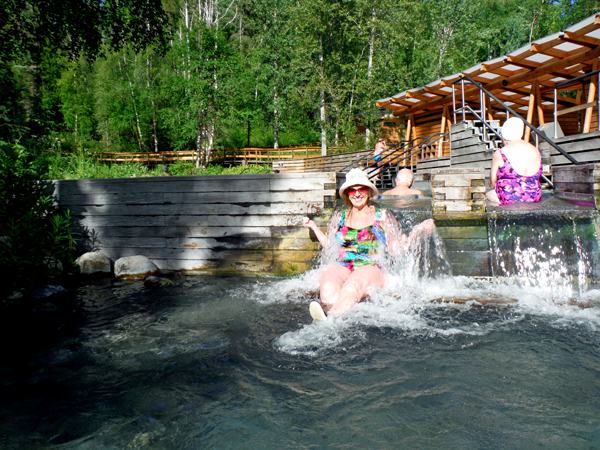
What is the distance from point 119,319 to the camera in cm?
465

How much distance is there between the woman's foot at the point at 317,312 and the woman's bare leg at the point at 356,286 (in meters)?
0.18

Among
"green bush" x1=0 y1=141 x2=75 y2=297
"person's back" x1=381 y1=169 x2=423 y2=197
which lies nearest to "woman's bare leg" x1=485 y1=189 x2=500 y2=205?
"person's back" x1=381 y1=169 x2=423 y2=197

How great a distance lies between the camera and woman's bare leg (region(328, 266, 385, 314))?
4109 millimetres

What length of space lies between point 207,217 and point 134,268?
1517mm

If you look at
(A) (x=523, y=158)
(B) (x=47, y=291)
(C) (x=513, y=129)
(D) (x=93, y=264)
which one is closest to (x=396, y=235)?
(A) (x=523, y=158)

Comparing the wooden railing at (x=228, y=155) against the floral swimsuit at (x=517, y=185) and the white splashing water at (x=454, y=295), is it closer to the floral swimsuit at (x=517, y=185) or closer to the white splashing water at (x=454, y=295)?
the floral swimsuit at (x=517, y=185)

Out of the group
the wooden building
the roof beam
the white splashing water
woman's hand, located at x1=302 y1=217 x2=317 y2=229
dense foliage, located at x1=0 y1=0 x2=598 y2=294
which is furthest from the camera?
dense foliage, located at x1=0 y1=0 x2=598 y2=294

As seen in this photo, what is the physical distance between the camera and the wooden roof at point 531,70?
31.3 feet

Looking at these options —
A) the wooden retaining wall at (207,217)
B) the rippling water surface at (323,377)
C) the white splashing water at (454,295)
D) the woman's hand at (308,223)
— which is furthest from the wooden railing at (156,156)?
the rippling water surface at (323,377)

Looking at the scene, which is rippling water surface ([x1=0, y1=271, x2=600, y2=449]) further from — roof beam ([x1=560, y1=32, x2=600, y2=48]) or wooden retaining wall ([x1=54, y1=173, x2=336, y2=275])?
roof beam ([x1=560, y1=32, x2=600, y2=48])

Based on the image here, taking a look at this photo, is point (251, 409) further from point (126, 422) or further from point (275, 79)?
point (275, 79)

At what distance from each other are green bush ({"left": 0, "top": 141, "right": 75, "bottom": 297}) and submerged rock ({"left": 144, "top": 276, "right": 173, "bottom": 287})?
1554mm

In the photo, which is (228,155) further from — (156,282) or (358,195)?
(358,195)

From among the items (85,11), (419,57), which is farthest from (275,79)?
(85,11)
